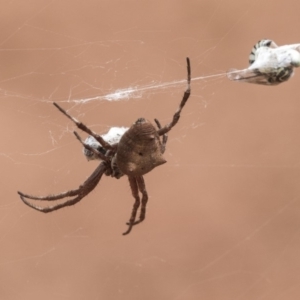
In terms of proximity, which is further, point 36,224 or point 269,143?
point 269,143

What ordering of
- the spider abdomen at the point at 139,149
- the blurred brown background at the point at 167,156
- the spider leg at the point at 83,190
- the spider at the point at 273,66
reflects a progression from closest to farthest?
1. the spider abdomen at the point at 139,149
2. the spider at the point at 273,66
3. the spider leg at the point at 83,190
4. the blurred brown background at the point at 167,156

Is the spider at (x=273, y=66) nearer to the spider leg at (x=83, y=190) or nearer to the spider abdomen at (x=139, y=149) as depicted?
the spider abdomen at (x=139, y=149)

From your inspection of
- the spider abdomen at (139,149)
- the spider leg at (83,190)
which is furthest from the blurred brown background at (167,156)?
the spider abdomen at (139,149)

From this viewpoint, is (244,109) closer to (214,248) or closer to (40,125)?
(214,248)

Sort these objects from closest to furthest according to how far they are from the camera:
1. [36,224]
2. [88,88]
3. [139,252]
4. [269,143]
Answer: [88,88]
[36,224]
[139,252]
[269,143]

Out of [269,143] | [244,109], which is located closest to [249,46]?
[244,109]

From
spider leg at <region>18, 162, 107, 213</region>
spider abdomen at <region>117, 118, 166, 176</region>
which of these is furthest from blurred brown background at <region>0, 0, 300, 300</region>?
spider abdomen at <region>117, 118, 166, 176</region>
